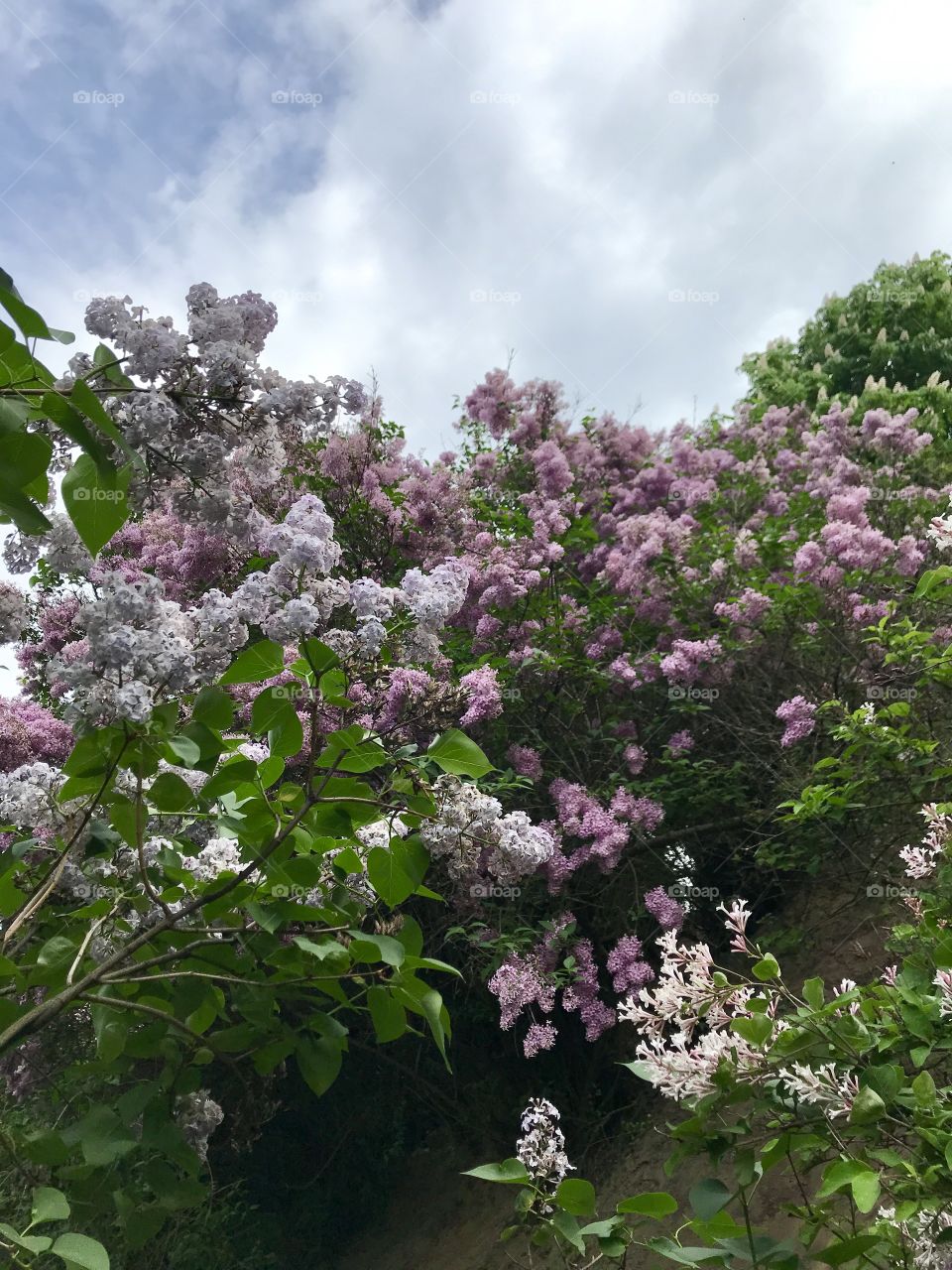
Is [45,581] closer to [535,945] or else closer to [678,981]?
[535,945]

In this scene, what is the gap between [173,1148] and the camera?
5.78 ft

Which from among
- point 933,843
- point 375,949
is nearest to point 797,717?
point 933,843

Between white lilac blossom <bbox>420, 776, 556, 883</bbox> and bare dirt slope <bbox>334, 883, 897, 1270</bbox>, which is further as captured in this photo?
bare dirt slope <bbox>334, 883, 897, 1270</bbox>

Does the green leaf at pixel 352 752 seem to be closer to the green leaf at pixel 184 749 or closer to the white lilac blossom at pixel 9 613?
the green leaf at pixel 184 749

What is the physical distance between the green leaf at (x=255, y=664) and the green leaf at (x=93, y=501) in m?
0.37

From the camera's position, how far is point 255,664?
1780 millimetres

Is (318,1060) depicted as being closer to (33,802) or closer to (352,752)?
(352,752)

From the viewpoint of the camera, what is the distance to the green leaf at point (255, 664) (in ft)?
5.80

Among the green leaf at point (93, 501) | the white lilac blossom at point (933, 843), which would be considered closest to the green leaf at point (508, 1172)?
the green leaf at point (93, 501)

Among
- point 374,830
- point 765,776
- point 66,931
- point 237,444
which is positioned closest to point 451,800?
point 374,830

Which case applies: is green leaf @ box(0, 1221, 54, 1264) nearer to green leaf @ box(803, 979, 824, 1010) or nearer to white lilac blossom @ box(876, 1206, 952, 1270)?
green leaf @ box(803, 979, 824, 1010)

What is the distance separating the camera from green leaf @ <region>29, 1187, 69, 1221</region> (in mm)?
1461

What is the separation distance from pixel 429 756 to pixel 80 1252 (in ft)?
3.20

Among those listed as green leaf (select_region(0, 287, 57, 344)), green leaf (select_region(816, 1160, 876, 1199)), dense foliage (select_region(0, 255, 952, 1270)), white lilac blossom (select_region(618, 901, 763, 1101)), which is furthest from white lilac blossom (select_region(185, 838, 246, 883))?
green leaf (select_region(816, 1160, 876, 1199))
